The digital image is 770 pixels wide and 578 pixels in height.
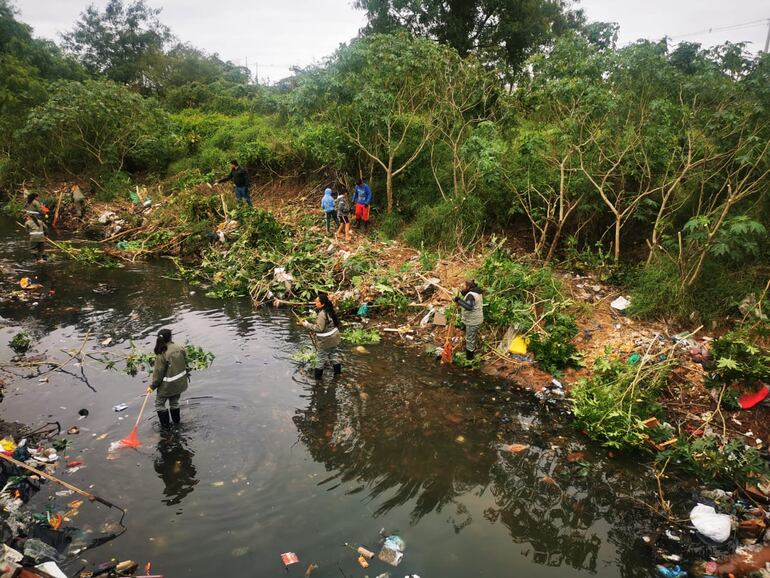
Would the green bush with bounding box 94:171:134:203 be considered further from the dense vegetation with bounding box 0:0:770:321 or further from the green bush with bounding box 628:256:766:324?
the green bush with bounding box 628:256:766:324

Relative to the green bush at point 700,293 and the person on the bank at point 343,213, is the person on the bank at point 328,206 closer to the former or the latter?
the person on the bank at point 343,213

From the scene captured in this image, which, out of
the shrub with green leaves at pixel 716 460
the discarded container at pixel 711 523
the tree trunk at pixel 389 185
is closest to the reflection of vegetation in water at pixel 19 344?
the tree trunk at pixel 389 185

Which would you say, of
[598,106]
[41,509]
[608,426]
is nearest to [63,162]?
[41,509]

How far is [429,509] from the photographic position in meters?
4.88

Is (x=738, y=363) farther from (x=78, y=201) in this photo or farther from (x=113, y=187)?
(x=113, y=187)

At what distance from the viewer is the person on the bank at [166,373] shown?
559 centimetres

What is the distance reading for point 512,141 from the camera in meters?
11.2

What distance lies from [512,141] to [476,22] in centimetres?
1096

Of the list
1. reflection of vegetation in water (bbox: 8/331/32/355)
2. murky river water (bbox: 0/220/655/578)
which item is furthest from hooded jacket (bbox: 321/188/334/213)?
reflection of vegetation in water (bbox: 8/331/32/355)

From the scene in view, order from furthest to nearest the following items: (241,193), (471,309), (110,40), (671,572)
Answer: (110,40)
(241,193)
(471,309)
(671,572)

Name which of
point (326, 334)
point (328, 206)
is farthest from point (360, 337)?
point (328, 206)

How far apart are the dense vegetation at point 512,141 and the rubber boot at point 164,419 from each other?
24.6 feet

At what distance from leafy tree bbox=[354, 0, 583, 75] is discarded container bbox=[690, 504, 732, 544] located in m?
17.2

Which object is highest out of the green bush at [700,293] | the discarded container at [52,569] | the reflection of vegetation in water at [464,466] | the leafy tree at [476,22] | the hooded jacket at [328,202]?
the leafy tree at [476,22]
